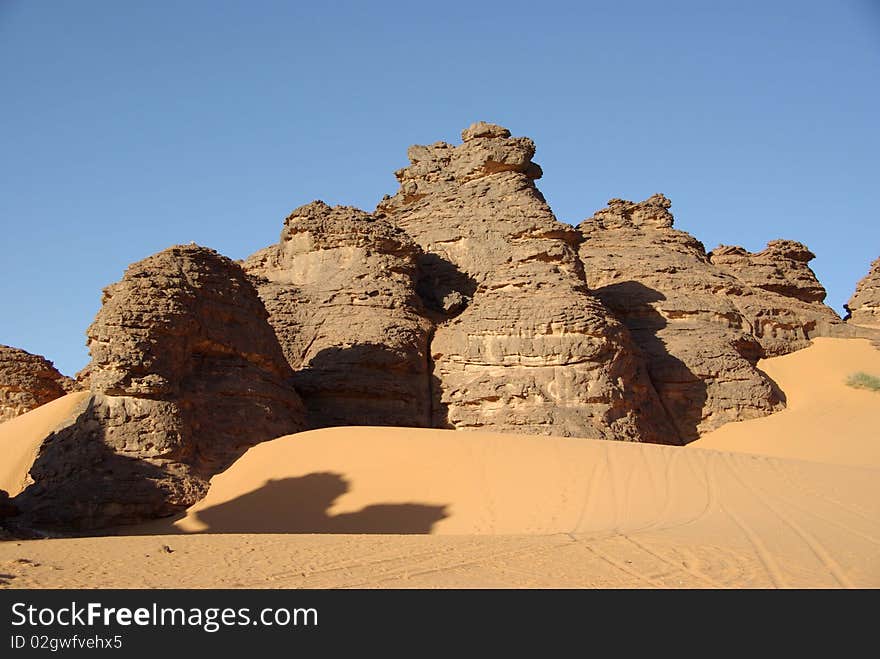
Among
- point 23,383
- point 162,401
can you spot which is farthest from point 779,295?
point 23,383

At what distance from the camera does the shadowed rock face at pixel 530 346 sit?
59.8ft

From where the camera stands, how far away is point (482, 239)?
24.8m

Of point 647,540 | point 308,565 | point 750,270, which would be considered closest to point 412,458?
point 647,540

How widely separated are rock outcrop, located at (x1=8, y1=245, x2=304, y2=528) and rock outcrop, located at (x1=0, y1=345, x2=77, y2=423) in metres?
9.58

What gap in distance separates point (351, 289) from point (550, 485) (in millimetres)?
9853

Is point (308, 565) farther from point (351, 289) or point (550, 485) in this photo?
point (351, 289)

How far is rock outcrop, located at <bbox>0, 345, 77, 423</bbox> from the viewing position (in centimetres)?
2206

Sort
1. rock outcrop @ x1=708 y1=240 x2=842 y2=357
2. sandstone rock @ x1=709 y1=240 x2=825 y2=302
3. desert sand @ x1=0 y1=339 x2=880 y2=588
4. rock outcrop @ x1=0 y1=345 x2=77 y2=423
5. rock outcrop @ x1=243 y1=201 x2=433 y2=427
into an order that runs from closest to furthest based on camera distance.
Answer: desert sand @ x1=0 y1=339 x2=880 y2=588
rock outcrop @ x1=243 y1=201 x2=433 y2=427
rock outcrop @ x1=0 y1=345 x2=77 y2=423
rock outcrop @ x1=708 y1=240 x2=842 y2=357
sandstone rock @ x1=709 y1=240 x2=825 y2=302

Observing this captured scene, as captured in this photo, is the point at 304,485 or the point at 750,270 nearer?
the point at 304,485

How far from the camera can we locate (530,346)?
18.8 m

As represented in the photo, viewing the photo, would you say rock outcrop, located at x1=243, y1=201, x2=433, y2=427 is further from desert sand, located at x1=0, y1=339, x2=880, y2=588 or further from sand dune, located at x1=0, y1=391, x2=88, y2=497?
sand dune, located at x1=0, y1=391, x2=88, y2=497

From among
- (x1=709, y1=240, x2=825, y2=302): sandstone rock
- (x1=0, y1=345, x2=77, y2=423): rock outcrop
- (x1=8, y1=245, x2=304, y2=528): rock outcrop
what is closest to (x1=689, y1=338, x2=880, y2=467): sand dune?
(x1=709, y1=240, x2=825, y2=302): sandstone rock

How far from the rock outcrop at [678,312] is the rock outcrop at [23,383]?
17.8 metres

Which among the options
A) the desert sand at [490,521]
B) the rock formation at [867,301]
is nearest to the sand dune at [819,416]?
the desert sand at [490,521]
